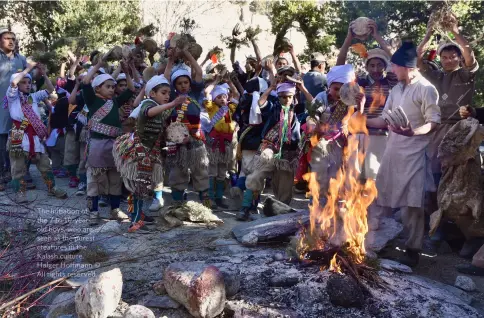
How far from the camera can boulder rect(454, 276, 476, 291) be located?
4.62m

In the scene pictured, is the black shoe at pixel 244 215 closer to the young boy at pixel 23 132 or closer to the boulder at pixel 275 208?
the boulder at pixel 275 208

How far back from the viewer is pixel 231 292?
4.02m

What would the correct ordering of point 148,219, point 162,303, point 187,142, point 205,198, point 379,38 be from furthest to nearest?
1. point 205,198
2. point 187,142
3. point 148,219
4. point 379,38
5. point 162,303

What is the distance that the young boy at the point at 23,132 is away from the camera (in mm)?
7508

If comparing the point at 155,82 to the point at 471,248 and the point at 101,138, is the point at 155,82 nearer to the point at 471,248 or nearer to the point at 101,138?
the point at 101,138

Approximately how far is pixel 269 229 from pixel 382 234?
1220mm

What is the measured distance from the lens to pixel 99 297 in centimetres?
371

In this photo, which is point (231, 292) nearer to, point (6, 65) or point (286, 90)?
point (286, 90)

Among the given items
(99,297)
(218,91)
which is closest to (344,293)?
(99,297)

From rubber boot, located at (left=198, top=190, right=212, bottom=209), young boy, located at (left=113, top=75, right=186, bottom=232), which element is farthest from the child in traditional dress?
young boy, located at (left=113, top=75, right=186, bottom=232)

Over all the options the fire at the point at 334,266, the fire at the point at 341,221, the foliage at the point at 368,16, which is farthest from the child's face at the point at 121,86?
the fire at the point at 334,266

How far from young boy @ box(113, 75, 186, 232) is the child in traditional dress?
321 millimetres

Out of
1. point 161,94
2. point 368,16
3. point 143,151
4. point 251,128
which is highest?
point 368,16

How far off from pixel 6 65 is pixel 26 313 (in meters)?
5.83
